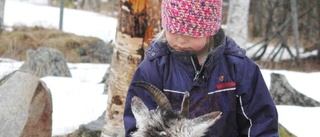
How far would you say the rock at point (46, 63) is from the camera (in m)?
10.3

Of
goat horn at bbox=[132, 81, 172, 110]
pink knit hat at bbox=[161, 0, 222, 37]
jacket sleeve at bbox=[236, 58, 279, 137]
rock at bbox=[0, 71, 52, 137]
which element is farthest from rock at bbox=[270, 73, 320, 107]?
goat horn at bbox=[132, 81, 172, 110]

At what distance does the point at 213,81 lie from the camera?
2.85 m

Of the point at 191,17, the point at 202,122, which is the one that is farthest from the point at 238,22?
the point at 202,122

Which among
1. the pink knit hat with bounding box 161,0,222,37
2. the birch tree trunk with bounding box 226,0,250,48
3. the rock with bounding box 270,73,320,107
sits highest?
the pink knit hat with bounding box 161,0,222,37

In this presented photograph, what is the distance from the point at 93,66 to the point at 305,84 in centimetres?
603

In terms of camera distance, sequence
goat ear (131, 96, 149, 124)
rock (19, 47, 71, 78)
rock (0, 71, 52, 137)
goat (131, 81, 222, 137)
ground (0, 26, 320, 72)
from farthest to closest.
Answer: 1. ground (0, 26, 320, 72)
2. rock (19, 47, 71, 78)
3. rock (0, 71, 52, 137)
4. goat ear (131, 96, 149, 124)
5. goat (131, 81, 222, 137)

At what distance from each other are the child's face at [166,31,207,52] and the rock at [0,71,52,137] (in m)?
2.61


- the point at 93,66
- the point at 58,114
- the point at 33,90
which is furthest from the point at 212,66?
the point at 93,66

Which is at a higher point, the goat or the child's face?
the child's face

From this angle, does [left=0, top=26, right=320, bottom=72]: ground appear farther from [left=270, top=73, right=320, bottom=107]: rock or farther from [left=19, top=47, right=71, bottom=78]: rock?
[left=270, top=73, right=320, bottom=107]: rock

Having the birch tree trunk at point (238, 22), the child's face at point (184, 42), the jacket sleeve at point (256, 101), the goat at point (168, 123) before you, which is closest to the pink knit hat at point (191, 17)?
the child's face at point (184, 42)

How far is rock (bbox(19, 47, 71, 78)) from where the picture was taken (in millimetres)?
10305

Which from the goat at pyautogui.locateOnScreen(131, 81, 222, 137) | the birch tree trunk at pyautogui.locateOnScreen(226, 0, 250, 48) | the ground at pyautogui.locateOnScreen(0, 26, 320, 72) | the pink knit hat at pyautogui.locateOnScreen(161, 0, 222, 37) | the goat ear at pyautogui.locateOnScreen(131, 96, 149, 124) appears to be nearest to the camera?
the goat at pyautogui.locateOnScreen(131, 81, 222, 137)

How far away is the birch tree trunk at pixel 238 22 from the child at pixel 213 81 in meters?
10.1
